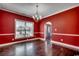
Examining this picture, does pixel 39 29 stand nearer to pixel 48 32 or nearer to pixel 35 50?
pixel 48 32

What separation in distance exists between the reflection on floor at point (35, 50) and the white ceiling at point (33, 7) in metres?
→ 0.46

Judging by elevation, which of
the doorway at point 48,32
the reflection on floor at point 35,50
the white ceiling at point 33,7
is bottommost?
the reflection on floor at point 35,50

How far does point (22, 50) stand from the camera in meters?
1.67

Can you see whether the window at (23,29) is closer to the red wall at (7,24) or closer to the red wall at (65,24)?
the red wall at (7,24)

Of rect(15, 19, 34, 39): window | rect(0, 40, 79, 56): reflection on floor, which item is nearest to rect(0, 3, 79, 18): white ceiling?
rect(15, 19, 34, 39): window

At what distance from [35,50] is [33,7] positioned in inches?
26.2

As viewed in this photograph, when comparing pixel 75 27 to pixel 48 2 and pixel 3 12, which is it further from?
pixel 3 12

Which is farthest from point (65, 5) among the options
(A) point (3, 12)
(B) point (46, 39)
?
(A) point (3, 12)

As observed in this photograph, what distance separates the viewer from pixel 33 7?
1.63m

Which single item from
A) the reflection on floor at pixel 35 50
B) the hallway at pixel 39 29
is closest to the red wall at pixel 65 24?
the hallway at pixel 39 29

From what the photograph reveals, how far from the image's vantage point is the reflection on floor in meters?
1.60

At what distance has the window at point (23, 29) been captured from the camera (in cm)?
166

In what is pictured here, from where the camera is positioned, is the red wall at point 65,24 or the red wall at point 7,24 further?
the red wall at point 65,24

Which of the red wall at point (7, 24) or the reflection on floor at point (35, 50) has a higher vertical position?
the red wall at point (7, 24)
